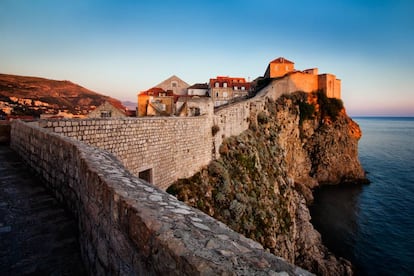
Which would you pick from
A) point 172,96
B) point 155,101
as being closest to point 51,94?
point 155,101

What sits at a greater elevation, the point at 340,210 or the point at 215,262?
the point at 215,262

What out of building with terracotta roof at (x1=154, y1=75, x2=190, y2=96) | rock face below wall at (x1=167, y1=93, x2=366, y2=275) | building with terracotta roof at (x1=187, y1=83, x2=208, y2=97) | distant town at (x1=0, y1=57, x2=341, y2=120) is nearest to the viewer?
rock face below wall at (x1=167, y1=93, x2=366, y2=275)

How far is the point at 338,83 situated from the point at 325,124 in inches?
326

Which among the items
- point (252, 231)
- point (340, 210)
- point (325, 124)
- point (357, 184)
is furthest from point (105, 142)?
point (357, 184)

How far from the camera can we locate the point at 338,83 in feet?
120

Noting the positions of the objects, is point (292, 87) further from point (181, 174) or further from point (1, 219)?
point (1, 219)

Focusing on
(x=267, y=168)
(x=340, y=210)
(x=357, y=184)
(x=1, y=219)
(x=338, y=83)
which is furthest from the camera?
(x=338, y=83)

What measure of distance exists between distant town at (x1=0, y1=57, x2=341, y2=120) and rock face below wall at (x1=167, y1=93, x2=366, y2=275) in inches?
102

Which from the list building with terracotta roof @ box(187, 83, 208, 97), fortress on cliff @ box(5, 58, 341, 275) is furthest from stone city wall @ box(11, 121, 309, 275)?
building with terracotta roof @ box(187, 83, 208, 97)

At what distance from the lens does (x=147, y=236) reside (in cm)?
143

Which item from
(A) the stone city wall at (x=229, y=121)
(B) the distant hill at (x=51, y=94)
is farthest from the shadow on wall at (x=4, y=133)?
(B) the distant hill at (x=51, y=94)

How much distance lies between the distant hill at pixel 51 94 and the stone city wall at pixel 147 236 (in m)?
23.6

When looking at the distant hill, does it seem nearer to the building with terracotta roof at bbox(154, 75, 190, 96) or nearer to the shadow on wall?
the building with terracotta roof at bbox(154, 75, 190, 96)

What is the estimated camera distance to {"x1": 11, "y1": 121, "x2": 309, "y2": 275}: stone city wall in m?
1.24
